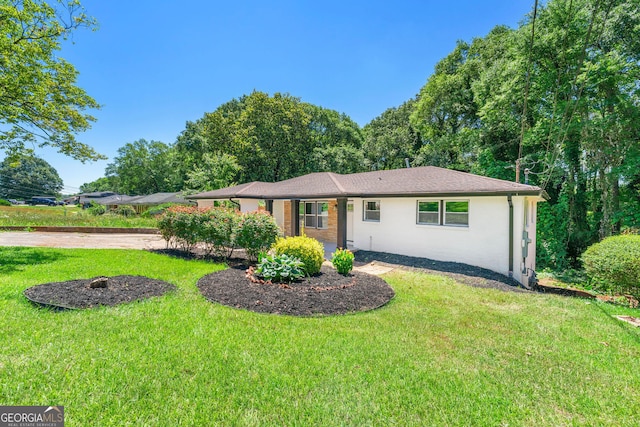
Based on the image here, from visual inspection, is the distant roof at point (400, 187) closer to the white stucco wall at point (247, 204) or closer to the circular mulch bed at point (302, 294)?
the white stucco wall at point (247, 204)

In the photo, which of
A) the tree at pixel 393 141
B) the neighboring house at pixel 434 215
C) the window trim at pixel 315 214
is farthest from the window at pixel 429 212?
the tree at pixel 393 141

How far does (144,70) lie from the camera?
44.8ft

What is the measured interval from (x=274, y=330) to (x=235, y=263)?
215 inches

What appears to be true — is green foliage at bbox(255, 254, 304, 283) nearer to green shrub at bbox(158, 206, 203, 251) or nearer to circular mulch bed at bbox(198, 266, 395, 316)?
circular mulch bed at bbox(198, 266, 395, 316)

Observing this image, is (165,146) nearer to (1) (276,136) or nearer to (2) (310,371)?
(1) (276,136)

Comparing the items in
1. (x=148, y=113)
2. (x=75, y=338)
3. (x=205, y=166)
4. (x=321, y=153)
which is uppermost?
(x=148, y=113)

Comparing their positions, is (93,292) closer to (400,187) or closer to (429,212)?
(400,187)

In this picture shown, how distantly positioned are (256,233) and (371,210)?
5.93 m

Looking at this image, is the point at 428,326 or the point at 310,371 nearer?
the point at 310,371

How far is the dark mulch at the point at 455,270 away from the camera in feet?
26.2

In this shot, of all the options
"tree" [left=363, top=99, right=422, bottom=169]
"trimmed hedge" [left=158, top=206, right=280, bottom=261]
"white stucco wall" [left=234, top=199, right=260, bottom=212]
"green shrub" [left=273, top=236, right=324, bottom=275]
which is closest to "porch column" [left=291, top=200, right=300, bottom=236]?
"white stucco wall" [left=234, top=199, right=260, bottom=212]

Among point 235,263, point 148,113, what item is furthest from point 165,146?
point 235,263

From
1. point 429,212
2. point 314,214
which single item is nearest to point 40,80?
point 314,214

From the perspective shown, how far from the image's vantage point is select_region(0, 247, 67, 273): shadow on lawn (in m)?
8.09
